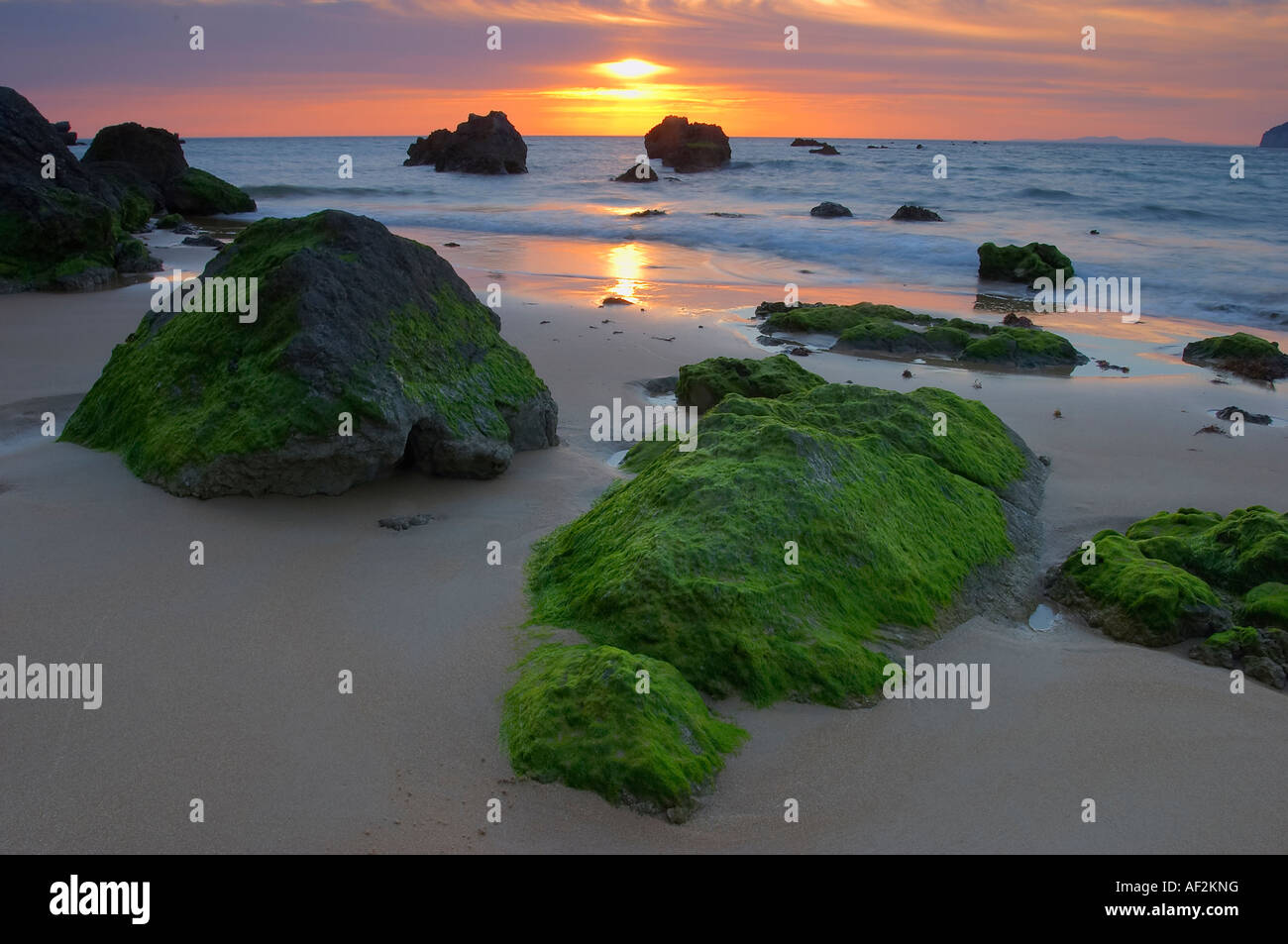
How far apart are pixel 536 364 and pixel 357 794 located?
21.9 feet

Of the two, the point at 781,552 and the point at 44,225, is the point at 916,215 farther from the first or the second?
the point at 781,552

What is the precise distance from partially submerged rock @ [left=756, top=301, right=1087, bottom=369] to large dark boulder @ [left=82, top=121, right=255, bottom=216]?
21.7 metres

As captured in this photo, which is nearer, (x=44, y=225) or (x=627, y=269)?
(x=44, y=225)

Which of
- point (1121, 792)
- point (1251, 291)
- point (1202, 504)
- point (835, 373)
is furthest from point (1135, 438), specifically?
point (1251, 291)

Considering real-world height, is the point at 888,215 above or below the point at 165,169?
below

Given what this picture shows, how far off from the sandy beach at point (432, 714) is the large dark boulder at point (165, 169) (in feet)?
80.3

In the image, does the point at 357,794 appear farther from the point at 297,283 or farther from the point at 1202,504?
the point at 1202,504

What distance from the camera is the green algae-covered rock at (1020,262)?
59.5 feet

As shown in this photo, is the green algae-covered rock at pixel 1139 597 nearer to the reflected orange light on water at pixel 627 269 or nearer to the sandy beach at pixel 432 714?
the sandy beach at pixel 432 714

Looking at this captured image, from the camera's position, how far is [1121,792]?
3367 mm

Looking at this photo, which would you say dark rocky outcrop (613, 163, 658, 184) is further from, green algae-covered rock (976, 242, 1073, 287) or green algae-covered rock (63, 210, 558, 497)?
green algae-covered rock (63, 210, 558, 497)

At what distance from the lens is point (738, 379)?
7.97 metres

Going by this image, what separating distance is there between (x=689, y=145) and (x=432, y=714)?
206 ft

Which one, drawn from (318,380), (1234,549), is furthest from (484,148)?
(1234,549)
